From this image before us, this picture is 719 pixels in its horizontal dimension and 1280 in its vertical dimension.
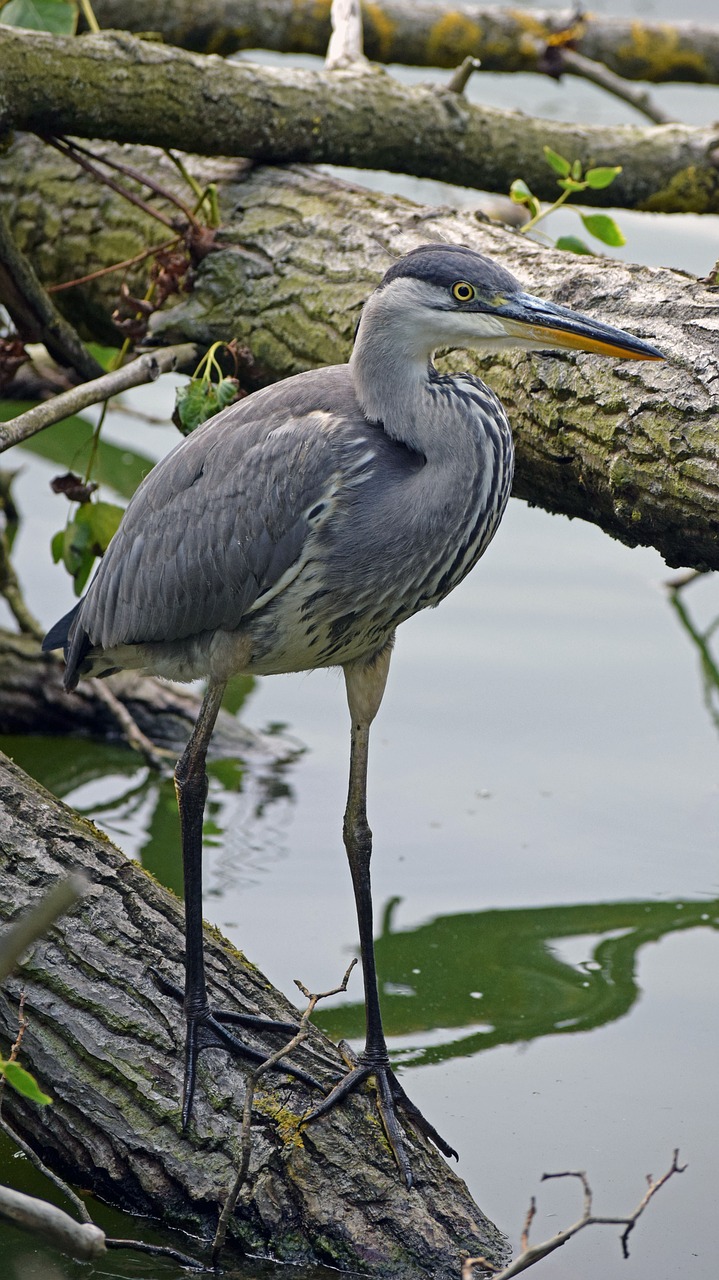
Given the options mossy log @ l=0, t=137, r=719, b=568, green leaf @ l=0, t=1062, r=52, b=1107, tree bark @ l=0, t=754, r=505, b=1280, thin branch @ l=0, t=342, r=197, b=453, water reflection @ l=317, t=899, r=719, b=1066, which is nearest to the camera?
green leaf @ l=0, t=1062, r=52, b=1107

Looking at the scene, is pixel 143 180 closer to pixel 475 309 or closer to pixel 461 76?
pixel 461 76

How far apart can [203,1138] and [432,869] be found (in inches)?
60.8

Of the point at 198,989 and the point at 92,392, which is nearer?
the point at 198,989

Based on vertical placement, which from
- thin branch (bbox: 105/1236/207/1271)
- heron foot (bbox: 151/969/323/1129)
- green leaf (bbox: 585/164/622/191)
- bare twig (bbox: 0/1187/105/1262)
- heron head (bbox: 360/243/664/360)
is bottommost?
thin branch (bbox: 105/1236/207/1271)

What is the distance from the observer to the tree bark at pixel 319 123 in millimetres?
3520

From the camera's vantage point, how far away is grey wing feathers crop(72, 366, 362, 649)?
2668 mm

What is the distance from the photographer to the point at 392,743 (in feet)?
15.2

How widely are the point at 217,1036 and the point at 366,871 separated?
0.52 metres

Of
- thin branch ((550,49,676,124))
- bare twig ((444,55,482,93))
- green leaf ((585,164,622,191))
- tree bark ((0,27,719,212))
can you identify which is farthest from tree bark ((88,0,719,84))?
green leaf ((585,164,622,191))

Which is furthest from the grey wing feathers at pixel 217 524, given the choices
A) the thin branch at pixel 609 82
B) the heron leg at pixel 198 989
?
the thin branch at pixel 609 82

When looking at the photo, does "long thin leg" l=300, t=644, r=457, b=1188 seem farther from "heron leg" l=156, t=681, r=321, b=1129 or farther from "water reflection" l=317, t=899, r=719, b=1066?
"water reflection" l=317, t=899, r=719, b=1066

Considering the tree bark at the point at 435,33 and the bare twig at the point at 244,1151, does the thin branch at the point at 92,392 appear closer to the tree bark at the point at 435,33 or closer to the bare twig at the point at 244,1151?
the bare twig at the point at 244,1151

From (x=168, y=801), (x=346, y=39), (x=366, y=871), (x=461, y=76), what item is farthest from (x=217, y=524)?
(x=346, y=39)

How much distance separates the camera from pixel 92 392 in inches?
130
